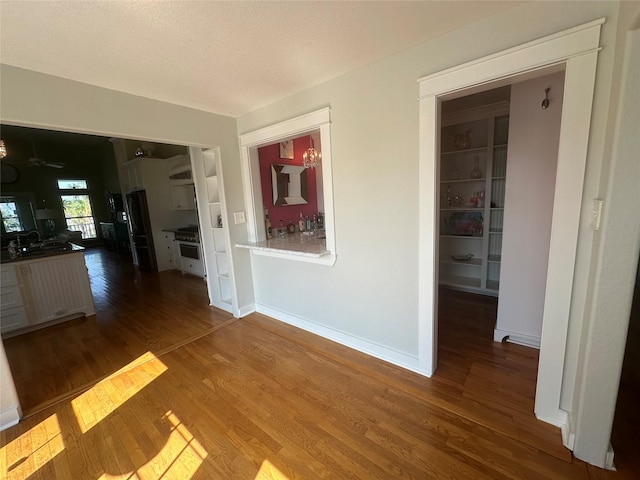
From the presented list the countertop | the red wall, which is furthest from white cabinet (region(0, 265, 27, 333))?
the red wall

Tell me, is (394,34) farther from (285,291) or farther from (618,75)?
(285,291)

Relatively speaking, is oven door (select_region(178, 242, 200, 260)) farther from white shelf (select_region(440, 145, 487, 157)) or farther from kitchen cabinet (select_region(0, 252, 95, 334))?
white shelf (select_region(440, 145, 487, 157))

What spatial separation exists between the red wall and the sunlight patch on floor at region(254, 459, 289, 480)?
2600 mm

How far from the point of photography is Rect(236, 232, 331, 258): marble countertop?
99.0 inches

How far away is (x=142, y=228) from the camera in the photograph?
5496 millimetres

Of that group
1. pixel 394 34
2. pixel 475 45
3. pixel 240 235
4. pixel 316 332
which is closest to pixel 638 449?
pixel 316 332

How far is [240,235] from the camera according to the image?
10.4 ft

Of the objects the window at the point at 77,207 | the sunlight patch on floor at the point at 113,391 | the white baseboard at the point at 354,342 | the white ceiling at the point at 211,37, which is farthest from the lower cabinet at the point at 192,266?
the window at the point at 77,207

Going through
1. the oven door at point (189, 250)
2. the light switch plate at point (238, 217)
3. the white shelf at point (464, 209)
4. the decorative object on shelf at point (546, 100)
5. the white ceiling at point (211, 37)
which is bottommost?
the oven door at point (189, 250)

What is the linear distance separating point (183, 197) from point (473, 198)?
5401 millimetres

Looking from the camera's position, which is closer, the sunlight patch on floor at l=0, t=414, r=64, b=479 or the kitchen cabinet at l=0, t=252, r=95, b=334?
the sunlight patch on floor at l=0, t=414, r=64, b=479

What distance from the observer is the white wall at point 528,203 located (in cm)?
200

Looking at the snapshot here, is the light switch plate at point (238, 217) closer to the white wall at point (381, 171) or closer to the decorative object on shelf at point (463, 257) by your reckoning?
the white wall at point (381, 171)

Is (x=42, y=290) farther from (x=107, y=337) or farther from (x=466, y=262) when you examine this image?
(x=466, y=262)
